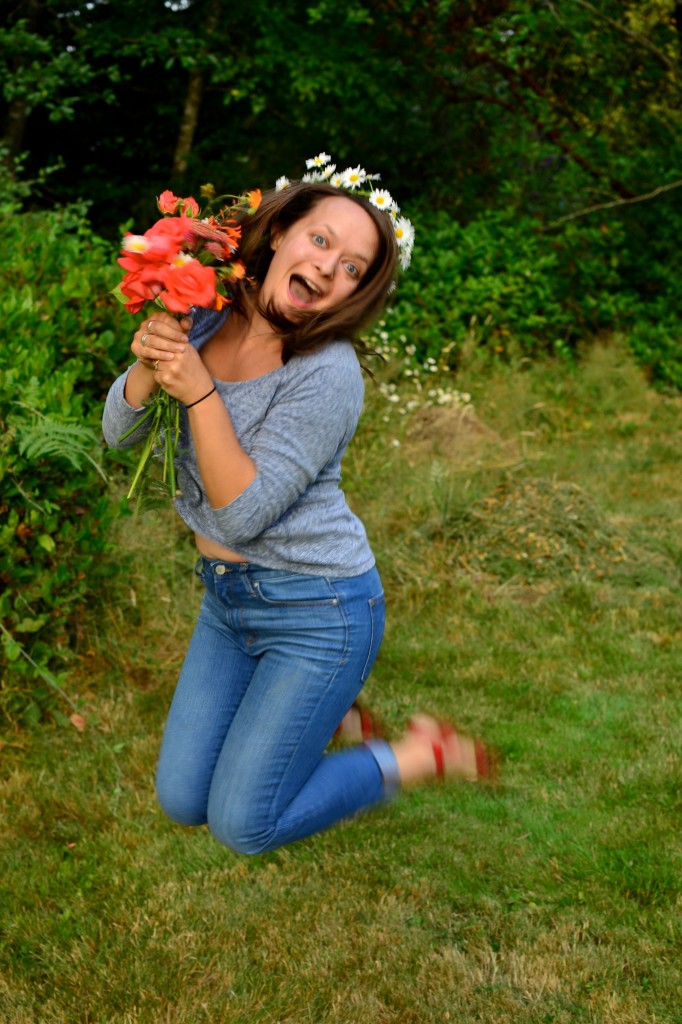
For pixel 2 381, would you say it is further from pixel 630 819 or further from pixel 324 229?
pixel 630 819

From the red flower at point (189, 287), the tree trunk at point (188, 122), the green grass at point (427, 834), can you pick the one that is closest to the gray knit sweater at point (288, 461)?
the red flower at point (189, 287)

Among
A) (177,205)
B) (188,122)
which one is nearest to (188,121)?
(188,122)

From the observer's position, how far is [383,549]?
19.7 ft

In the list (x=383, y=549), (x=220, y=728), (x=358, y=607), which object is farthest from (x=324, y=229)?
(x=383, y=549)

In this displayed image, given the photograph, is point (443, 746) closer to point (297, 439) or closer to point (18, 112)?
point (297, 439)

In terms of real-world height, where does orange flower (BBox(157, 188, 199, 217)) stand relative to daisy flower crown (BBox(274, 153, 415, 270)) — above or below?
above

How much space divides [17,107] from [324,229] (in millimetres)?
9214

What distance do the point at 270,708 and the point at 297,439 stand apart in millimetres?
699

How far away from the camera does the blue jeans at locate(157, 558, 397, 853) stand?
105 inches

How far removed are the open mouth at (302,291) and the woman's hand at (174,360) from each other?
1.41 feet

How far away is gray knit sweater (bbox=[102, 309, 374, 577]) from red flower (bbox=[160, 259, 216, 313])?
15.4 inches

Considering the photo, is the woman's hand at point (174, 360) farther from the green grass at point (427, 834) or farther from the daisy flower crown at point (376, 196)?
the green grass at point (427, 834)

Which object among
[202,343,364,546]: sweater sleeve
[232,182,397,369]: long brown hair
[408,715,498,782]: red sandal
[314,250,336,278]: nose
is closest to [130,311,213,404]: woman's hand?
[202,343,364,546]: sweater sleeve

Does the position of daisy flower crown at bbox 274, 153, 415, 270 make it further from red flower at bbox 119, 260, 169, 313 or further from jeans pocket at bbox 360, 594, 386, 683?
jeans pocket at bbox 360, 594, 386, 683
